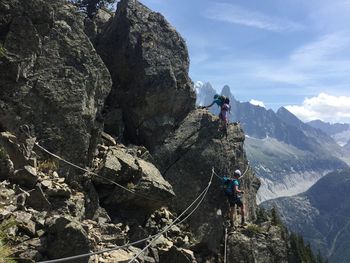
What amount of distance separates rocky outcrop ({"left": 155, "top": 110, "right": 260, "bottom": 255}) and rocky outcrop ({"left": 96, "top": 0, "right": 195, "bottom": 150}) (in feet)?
4.11

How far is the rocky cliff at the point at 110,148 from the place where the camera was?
714 inches

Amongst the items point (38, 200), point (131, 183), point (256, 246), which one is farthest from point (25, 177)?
point (256, 246)

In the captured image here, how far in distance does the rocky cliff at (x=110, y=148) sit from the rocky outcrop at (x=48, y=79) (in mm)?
53

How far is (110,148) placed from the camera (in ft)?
85.7

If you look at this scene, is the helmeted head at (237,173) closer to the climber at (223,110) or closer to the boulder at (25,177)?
the climber at (223,110)

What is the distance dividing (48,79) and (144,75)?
36.7ft

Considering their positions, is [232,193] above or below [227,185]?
below

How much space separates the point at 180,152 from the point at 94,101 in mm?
8280

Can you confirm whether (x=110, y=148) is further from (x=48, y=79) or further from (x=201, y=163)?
(x=201, y=163)

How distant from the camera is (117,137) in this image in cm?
2975

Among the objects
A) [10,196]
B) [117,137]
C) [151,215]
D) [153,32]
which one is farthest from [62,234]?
[153,32]

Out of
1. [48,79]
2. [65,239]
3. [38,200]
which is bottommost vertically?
[65,239]

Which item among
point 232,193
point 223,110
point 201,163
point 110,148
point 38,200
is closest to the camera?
point 38,200

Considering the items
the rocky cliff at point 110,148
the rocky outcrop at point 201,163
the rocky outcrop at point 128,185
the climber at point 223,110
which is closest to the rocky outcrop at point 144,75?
the rocky cliff at point 110,148
